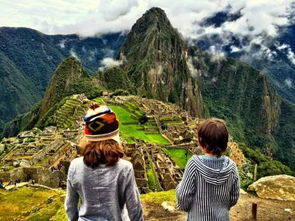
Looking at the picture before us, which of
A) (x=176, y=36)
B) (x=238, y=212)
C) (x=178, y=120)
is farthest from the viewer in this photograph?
(x=176, y=36)

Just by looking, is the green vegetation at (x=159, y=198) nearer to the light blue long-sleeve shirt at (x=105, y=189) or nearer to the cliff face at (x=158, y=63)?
the light blue long-sleeve shirt at (x=105, y=189)

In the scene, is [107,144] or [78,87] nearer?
[107,144]

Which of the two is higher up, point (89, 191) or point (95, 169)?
point (95, 169)

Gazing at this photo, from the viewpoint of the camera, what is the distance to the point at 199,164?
16.1 feet

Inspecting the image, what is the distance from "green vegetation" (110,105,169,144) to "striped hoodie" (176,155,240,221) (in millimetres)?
42289

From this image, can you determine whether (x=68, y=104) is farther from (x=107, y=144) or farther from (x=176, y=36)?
(x=176, y=36)

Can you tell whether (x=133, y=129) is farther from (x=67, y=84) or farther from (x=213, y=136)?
(x=67, y=84)

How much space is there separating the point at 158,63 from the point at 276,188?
506 feet

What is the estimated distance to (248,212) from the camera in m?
10.3

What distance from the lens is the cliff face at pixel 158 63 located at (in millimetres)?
152250

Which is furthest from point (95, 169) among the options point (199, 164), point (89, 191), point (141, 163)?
point (141, 163)

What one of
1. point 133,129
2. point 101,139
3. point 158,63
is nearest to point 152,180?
point 101,139

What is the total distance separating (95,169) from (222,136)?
65.2 inches

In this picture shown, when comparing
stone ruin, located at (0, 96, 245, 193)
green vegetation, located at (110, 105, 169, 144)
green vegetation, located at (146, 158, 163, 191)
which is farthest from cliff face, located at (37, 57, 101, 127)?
green vegetation, located at (146, 158, 163, 191)
